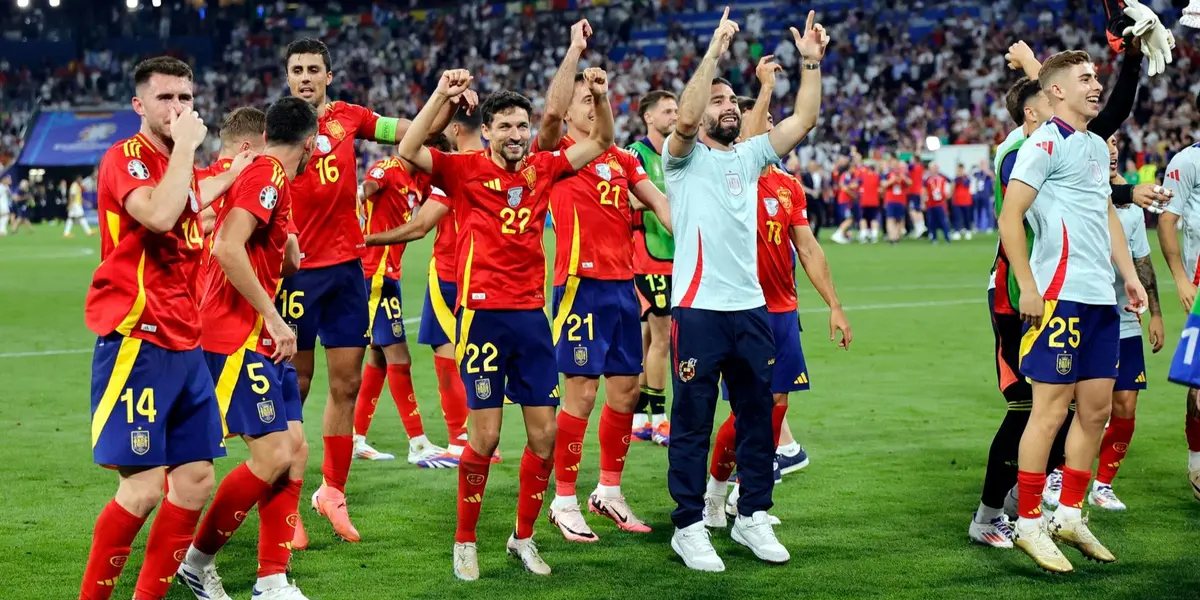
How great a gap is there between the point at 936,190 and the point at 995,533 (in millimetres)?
26653

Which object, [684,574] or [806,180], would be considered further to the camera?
[806,180]

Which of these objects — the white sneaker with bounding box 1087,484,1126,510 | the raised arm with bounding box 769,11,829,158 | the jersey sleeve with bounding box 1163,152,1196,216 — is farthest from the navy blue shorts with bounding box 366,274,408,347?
the jersey sleeve with bounding box 1163,152,1196,216

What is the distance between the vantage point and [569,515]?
7316 millimetres

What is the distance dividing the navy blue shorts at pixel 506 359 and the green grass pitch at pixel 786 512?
34.2 inches

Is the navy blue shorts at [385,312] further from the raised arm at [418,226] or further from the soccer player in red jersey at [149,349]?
the soccer player in red jersey at [149,349]

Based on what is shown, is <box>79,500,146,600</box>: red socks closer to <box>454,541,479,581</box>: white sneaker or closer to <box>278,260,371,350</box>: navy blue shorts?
<box>454,541,479,581</box>: white sneaker

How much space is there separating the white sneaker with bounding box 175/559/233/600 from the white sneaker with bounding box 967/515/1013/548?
12.4 feet

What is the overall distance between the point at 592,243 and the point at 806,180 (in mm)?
26976

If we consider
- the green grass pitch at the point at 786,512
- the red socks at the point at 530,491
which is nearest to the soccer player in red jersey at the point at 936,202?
the green grass pitch at the point at 786,512

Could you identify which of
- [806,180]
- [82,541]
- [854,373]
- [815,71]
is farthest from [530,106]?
[806,180]

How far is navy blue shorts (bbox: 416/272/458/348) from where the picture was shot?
9.63 meters

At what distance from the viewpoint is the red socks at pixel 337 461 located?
7.44m

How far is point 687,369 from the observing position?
6641mm

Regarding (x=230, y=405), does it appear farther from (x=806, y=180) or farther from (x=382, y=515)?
(x=806, y=180)
